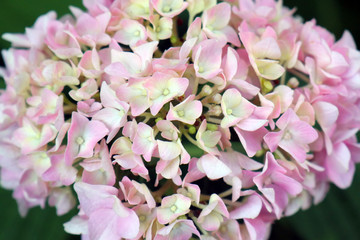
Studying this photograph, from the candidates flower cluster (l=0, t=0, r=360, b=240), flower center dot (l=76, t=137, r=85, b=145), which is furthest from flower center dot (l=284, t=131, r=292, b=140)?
flower center dot (l=76, t=137, r=85, b=145)

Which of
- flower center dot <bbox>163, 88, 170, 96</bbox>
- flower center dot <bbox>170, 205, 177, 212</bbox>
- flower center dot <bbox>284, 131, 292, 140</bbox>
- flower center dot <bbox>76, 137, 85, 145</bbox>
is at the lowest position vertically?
flower center dot <bbox>170, 205, 177, 212</bbox>

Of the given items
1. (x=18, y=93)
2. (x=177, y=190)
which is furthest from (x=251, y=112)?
(x=18, y=93)

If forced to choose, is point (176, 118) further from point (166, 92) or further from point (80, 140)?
point (80, 140)

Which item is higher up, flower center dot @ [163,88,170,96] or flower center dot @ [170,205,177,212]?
flower center dot @ [163,88,170,96]

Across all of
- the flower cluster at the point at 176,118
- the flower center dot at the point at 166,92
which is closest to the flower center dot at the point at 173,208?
the flower cluster at the point at 176,118

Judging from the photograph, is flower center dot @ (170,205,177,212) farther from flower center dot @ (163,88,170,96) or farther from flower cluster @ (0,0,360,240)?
flower center dot @ (163,88,170,96)

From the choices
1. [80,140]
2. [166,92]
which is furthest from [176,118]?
[80,140]

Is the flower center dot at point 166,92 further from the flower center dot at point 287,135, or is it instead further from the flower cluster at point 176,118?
the flower center dot at point 287,135

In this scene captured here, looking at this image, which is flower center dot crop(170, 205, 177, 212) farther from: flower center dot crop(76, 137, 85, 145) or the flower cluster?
flower center dot crop(76, 137, 85, 145)

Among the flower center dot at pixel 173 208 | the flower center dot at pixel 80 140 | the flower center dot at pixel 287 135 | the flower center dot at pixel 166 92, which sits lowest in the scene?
the flower center dot at pixel 173 208

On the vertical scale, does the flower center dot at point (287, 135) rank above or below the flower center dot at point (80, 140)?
below
